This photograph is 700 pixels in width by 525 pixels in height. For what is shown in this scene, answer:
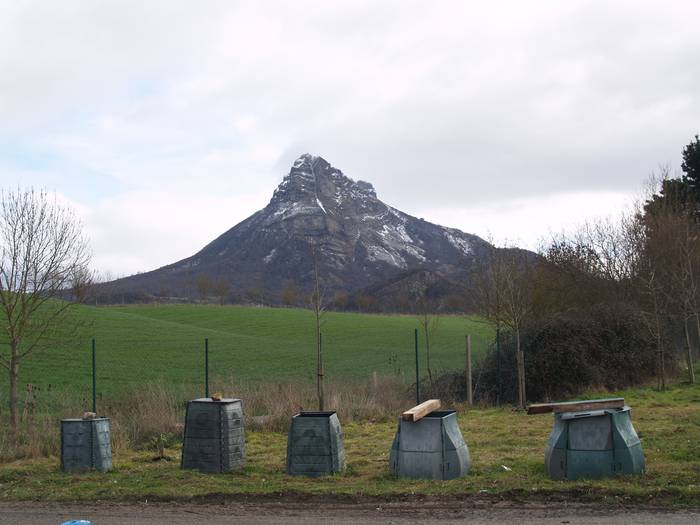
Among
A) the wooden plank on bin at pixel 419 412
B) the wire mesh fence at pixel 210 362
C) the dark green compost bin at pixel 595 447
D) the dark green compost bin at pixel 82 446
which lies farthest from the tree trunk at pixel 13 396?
the dark green compost bin at pixel 595 447

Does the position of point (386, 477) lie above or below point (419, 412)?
below

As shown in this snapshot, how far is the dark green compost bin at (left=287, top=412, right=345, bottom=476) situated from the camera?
10516mm

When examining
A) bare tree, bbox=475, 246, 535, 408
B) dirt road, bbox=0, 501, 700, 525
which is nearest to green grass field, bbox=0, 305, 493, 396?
bare tree, bbox=475, 246, 535, 408

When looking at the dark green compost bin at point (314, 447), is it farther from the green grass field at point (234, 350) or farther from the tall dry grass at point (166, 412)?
the green grass field at point (234, 350)

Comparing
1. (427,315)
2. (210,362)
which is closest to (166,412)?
(427,315)

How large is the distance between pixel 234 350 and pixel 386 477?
36.2 meters

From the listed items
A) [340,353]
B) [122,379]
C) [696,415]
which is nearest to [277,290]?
[340,353]

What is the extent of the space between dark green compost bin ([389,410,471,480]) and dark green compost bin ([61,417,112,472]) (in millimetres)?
4348

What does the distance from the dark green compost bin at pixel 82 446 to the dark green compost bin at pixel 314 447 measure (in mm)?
2888

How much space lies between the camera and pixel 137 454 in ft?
43.0

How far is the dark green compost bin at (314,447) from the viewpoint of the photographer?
1052cm

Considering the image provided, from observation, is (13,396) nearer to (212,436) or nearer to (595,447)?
(212,436)

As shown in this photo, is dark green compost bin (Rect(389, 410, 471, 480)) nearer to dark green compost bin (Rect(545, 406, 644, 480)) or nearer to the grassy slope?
the grassy slope

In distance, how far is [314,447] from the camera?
1053 cm
